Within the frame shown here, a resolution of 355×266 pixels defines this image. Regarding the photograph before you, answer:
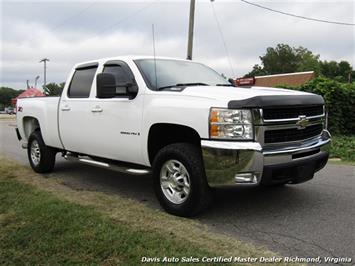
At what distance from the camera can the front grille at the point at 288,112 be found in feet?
14.1

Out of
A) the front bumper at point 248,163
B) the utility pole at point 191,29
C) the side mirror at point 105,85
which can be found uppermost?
the utility pole at point 191,29

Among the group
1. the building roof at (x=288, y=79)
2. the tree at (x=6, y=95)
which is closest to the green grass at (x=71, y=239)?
the building roof at (x=288, y=79)

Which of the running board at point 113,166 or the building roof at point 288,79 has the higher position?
the building roof at point 288,79

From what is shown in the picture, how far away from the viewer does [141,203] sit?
5340 millimetres

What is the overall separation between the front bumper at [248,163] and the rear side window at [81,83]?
8.73 ft

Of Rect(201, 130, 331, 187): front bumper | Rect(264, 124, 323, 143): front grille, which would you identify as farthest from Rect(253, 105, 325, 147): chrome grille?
Rect(201, 130, 331, 187): front bumper

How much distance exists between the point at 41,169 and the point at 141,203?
115 inches

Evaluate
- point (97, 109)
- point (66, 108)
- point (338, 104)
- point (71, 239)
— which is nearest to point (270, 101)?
point (71, 239)

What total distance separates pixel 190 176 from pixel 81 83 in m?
2.91

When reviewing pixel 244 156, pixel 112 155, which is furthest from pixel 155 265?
pixel 112 155

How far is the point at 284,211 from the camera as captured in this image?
16.1 feet

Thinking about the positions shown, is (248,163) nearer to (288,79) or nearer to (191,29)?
(191,29)

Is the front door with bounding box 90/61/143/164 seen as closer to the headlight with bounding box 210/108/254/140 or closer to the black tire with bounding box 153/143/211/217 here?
the black tire with bounding box 153/143/211/217

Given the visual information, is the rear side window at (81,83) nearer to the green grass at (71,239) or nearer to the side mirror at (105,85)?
the side mirror at (105,85)
